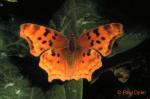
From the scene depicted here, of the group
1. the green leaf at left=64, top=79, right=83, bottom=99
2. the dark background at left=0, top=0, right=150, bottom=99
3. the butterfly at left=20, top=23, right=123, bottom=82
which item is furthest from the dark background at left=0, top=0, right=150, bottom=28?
the green leaf at left=64, top=79, right=83, bottom=99

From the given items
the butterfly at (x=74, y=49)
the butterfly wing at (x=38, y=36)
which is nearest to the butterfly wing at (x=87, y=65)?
the butterfly at (x=74, y=49)

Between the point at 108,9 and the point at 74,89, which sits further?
the point at 108,9

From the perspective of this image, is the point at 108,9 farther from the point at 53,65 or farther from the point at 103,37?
the point at 53,65

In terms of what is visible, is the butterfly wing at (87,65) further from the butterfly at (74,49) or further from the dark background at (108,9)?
the dark background at (108,9)

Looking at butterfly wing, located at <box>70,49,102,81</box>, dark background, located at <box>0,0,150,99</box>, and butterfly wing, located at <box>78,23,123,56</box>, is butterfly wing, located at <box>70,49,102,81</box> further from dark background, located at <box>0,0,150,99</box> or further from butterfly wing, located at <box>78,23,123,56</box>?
dark background, located at <box>0,0,150,99</box>

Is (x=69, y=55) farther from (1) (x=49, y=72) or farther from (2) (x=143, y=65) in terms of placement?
(2) (x=143, y=65)

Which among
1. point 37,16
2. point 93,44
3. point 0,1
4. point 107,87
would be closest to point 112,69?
point 107,87

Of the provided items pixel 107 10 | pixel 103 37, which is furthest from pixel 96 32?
pixel 107 10
